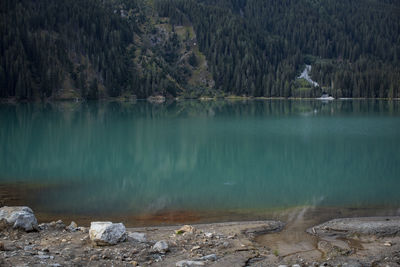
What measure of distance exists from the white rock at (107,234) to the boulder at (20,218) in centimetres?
301

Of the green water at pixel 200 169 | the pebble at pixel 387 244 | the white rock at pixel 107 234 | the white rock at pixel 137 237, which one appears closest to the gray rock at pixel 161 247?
the white rock at pixel 137 237

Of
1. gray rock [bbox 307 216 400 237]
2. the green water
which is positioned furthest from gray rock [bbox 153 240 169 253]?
the green water

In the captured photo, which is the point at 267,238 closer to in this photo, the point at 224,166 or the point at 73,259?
the point at 73,259

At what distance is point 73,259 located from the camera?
42.8 feet

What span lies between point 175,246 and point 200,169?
66.5ft

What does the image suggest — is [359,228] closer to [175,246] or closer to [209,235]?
[209,235]

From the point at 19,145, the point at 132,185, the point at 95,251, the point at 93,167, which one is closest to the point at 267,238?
the point at 95,251

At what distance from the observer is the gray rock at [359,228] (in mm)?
18734

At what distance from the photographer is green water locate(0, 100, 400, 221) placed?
25.6 metres

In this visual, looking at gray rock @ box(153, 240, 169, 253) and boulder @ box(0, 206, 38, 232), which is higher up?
boulder @ box(0, 206, 38, 232)

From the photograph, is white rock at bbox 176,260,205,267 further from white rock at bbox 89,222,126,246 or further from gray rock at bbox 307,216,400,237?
gray rock at bbox 307,216,400,237

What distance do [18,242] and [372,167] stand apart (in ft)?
99.5

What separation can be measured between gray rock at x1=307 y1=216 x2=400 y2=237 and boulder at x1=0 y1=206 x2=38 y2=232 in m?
12.2

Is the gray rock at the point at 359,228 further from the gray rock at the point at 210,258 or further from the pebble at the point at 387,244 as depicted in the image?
the gray rock at the point at 210,258
